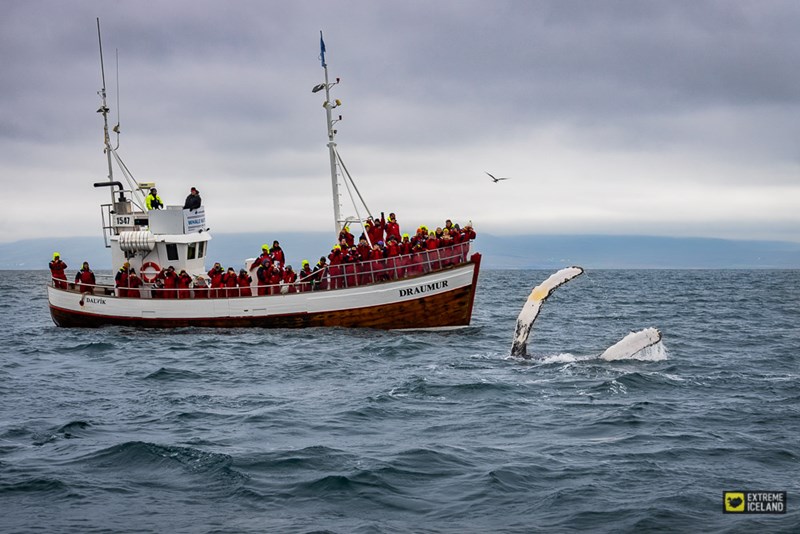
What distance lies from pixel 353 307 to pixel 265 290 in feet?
11.9

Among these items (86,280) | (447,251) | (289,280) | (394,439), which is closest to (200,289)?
(289,280)

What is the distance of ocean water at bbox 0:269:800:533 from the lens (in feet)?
37.6

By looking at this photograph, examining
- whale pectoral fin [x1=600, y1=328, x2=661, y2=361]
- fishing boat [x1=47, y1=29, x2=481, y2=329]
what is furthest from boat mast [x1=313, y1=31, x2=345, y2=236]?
whale pectoral fin [x1=600, y1=328, x2=661, y2=361]

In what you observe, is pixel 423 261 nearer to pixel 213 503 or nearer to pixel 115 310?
pixel 115 310

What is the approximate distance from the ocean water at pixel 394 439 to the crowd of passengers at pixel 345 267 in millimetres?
4407

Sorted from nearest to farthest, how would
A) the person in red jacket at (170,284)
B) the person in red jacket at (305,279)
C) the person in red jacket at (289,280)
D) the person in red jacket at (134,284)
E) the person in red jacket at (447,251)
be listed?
the person in red jacket at (447,251), the person in red jacket at (305,279), the person in red jacket at (289,280), the person in red jacket at (170,284), the person in red jacket at (134,284)

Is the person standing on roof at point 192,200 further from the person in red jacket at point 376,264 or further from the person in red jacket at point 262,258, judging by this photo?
the person in red jacket at point 376,264

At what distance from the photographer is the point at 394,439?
15273 mm

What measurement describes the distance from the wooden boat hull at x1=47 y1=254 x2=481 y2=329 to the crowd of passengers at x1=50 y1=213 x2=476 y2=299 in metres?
0.39

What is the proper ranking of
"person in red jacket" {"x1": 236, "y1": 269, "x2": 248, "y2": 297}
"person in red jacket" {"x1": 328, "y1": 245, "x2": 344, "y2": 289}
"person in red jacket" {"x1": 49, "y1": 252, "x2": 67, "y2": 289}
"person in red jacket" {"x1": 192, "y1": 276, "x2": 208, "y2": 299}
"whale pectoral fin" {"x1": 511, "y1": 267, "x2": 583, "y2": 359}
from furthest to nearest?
"person in red jacket" {"x1": 49, "y1": 252, "x2": 67, "y2": 289} → "person in red jacket" {"x1": 192, "y1": 276, "x2": 208, "y2": 299} → "person in red jacket" {"x1": 236, "y1": 269, "x2": 248, "y2": 297} → "person in red jacket" {"x1": 328, "y1": 245, "x2": 344, "y2": 289} → "whale pectoral fin" {"x1": 511, "y1": 267, "x2": 583, "y2": 359}

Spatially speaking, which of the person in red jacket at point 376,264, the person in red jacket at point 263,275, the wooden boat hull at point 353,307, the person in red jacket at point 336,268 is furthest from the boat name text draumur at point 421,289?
the person in red jacket at point 263,275

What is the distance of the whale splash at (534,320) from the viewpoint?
22.3m

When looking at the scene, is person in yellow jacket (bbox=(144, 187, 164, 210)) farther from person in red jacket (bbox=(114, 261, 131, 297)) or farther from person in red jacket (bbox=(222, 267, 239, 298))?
person in red jacket (bbox=(222, 267, 239, 298))

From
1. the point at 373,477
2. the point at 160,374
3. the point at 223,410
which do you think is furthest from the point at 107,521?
the point at 160,374
